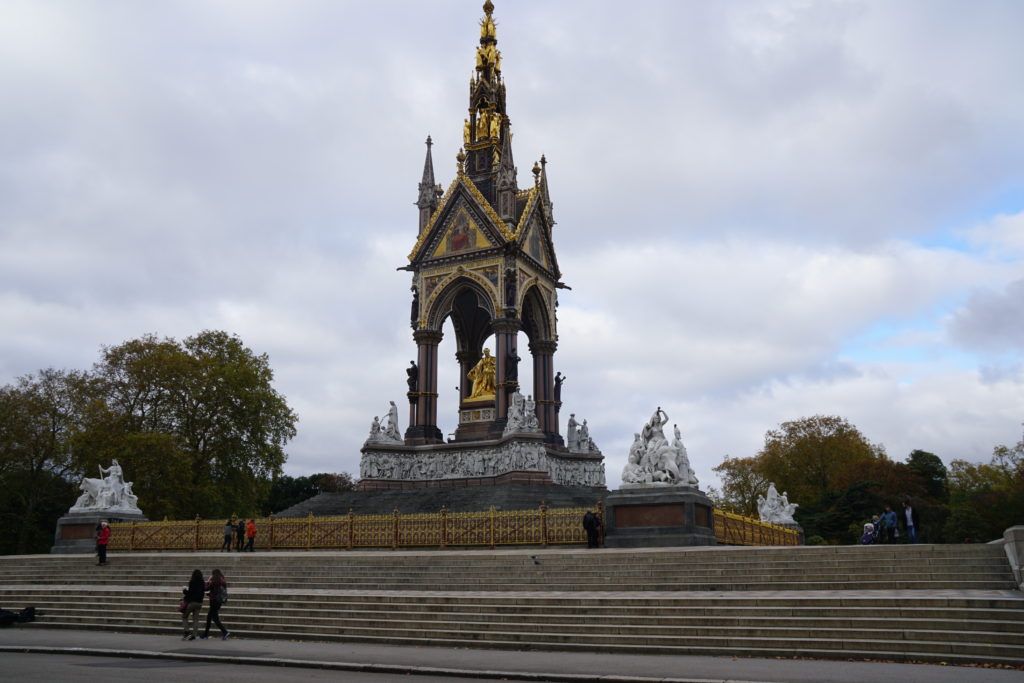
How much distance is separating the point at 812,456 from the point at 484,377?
30594 millimetres

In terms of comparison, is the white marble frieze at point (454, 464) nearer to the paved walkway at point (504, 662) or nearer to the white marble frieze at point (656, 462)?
the white marble frieze at point (656, 462)

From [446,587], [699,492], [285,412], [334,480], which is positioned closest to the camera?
[446,587]

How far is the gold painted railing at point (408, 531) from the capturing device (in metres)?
21.0

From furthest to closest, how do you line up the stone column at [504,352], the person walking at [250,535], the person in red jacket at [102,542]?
1. the stone column at [504,352]
2. the person walking at [250,535]
3. the person in red jacket at [102,542]

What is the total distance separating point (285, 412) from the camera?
4331 centimetres

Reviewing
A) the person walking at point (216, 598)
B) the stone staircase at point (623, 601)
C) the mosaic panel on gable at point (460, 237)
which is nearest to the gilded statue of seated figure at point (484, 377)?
the mosaic panel on gable at point (460, 237)

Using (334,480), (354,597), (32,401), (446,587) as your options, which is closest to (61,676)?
(354,597)

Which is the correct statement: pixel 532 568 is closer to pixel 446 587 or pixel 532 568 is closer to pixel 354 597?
pixel 446 587

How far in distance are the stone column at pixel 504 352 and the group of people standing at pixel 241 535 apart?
1179cm

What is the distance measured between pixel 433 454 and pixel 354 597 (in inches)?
693

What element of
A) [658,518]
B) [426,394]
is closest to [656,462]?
[658,518]

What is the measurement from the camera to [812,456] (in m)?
57.0

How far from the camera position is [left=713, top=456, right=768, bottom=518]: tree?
60.2 meters

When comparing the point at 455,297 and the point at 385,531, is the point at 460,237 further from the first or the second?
the point at 385,531
